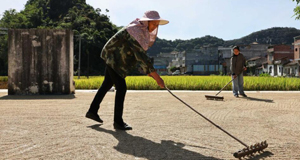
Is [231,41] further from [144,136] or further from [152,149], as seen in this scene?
[152,149]

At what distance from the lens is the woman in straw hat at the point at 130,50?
352 centimetres

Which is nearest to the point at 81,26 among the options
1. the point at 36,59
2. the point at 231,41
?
the point at 36,59

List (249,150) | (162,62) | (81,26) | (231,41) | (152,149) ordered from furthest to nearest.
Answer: (231,41) < (162,62) < (81,26) < (152,149) < (249,150)

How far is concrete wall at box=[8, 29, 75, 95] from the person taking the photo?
370 inches

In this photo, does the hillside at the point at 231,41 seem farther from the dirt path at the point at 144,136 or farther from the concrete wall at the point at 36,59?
the dirt path at the point at 144,136

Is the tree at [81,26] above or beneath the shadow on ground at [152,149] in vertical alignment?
above

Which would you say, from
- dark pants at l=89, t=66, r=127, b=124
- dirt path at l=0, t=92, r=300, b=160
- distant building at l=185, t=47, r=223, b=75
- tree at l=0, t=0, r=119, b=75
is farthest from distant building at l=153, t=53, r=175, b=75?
dark pants at l=89, t=66, r=127, b=124

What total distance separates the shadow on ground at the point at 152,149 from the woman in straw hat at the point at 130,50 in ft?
2.08

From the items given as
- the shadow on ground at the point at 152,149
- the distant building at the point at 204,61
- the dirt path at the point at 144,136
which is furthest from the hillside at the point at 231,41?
the shadow on ground at the point at 152,149

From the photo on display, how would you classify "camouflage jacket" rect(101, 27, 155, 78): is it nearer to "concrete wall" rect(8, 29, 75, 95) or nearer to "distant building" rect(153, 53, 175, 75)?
"concrete wall" rect(8, 29, 75, 95)

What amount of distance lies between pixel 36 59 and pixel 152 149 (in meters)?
7.60

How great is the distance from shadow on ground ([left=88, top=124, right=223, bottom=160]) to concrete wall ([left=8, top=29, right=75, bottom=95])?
6664 millimetres

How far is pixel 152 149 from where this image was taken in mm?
Answer: 2916

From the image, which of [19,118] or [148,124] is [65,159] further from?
[19,118]
